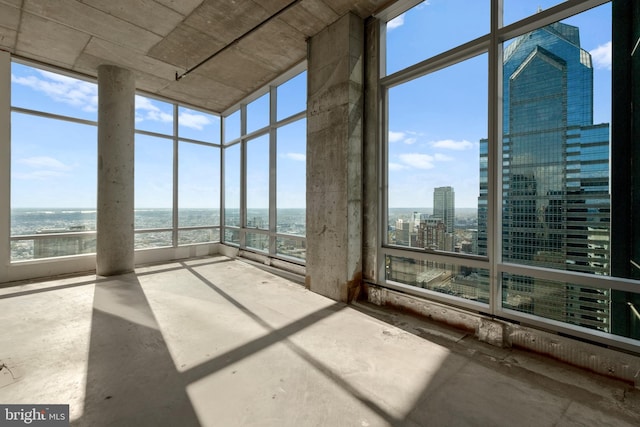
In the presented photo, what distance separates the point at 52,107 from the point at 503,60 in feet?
24.8

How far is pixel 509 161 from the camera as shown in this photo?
285 centimetres

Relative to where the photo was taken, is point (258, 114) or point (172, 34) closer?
point (172, 34)

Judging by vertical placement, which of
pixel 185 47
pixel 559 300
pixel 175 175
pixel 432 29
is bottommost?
pixel 559 300

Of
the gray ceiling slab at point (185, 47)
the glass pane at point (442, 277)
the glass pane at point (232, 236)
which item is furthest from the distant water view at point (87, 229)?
the gray ceiling slab at point (185, 47)

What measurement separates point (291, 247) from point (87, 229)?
4332mm

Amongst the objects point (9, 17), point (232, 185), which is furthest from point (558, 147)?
point (9, 17)

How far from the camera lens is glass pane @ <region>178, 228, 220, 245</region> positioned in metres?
7.06

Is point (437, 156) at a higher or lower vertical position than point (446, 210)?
higher

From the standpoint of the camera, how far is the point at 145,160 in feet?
21.1

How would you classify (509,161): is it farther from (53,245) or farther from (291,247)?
(53,245)

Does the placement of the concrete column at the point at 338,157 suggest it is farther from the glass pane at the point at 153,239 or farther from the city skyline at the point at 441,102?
the glass pane at the point at 153,239

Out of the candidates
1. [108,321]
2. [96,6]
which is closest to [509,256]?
[108,321]

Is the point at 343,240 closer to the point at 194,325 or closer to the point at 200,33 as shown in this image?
the point at 194,325

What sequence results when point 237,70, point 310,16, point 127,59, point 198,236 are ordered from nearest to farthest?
point 310,16 → point 127,59 → point 237,70 → point 198,236
